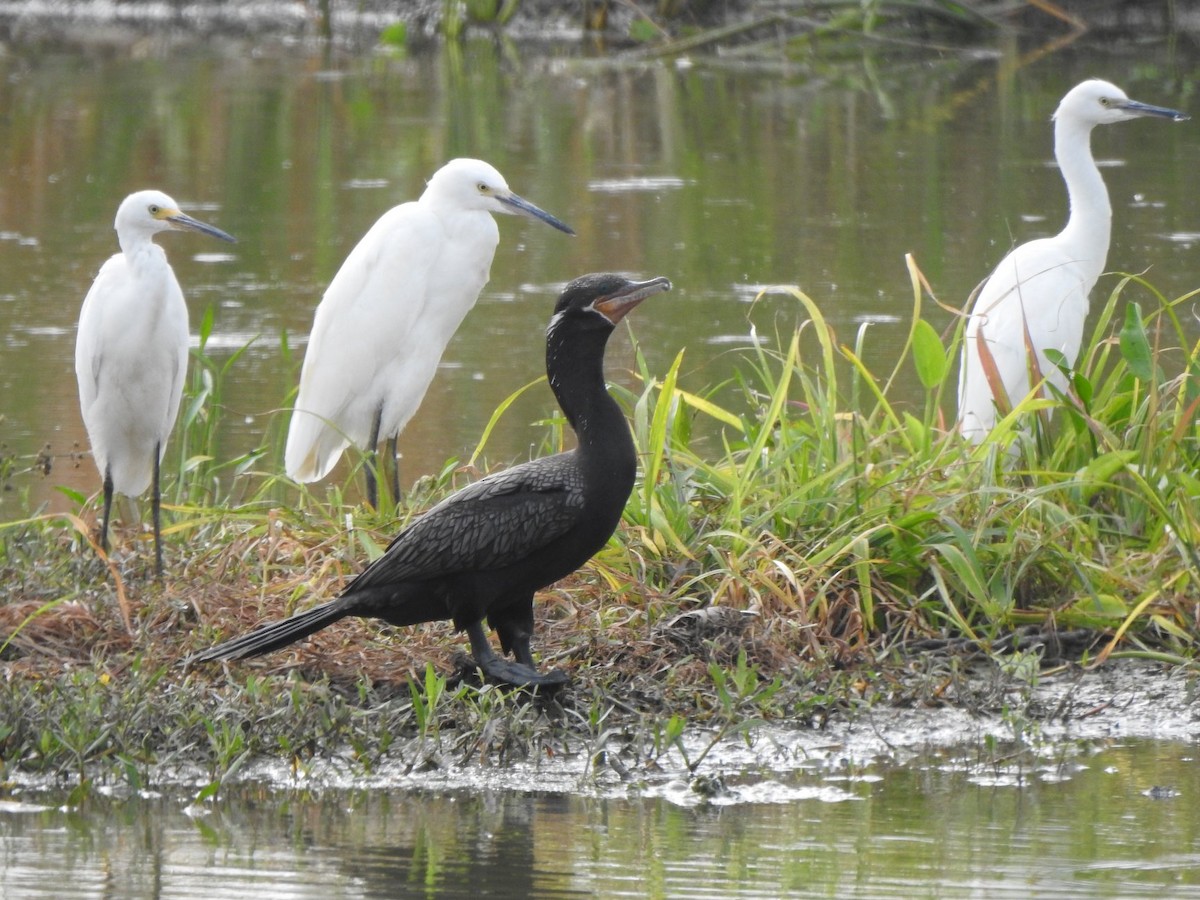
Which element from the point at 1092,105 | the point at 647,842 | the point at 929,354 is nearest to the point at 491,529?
the point at 647,842

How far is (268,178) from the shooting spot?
13078 mm

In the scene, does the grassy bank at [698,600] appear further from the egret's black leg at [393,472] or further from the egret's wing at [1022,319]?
the egret's black leg at [393,472]

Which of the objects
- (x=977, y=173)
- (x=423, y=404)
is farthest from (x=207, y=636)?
(x=977, y=173)

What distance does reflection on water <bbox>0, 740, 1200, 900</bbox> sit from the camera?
10.8 ft

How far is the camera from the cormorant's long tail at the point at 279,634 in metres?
4.18

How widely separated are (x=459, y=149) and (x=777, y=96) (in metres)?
4.30

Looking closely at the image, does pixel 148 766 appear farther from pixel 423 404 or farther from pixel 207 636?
pixel 423 404

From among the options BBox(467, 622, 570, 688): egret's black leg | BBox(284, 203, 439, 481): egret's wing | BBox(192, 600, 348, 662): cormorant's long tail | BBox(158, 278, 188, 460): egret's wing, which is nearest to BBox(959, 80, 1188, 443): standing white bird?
BBox(284, 203, 439, 481): egret's wing

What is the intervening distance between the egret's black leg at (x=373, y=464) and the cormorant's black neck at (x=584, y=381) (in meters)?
1.35

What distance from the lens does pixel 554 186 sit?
40.2 feet

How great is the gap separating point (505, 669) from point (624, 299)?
88 cm

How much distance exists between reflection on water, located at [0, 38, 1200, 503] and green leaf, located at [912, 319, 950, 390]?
0.75 metres

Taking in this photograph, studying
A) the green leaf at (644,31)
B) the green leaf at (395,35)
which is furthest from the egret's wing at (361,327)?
the green leaf at (395,35)

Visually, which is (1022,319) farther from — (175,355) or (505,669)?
(175,355)
